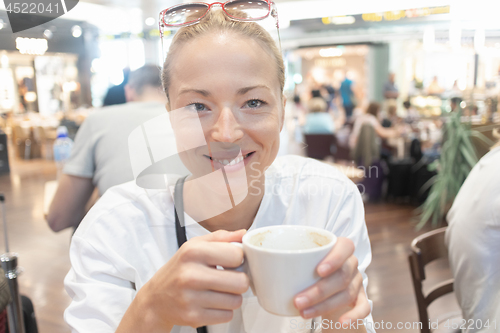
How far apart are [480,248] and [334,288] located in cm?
86

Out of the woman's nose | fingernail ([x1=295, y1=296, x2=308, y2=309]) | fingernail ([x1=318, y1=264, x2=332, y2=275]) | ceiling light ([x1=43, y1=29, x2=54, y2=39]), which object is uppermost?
ceiling light ([x1=43, y1=29, x2=54, y2=39])

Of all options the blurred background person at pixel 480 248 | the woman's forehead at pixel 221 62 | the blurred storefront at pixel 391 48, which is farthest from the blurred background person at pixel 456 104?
the blurred storefront at pixel 391 48

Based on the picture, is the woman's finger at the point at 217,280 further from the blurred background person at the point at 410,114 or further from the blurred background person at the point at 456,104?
the blurred background person at the point at 410,114

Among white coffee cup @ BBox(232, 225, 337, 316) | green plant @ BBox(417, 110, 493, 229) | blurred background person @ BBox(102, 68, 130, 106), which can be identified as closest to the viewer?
white coffee cup @ BBox(232, 225, 337, 316)

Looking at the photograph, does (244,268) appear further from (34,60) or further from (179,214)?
(34,60)

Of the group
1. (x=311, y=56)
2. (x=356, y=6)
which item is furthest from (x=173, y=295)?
(x=311, y=56)

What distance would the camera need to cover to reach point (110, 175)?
160 centimetres

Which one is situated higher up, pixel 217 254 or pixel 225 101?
pixel 225 101

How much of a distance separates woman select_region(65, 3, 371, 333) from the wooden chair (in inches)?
17.4

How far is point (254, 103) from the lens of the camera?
771mm

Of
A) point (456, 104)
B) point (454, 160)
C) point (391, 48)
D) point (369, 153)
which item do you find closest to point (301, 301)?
point (454, 160)

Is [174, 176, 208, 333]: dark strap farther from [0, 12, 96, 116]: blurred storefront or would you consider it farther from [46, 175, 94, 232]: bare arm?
[46, 175, 94, 232]: bare arm

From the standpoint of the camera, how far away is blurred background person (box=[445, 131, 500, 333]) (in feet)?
3.63

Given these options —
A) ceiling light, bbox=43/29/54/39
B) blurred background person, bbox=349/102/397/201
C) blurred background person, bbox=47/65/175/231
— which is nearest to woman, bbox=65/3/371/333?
ceiling light, bbox=43/29/54/39
